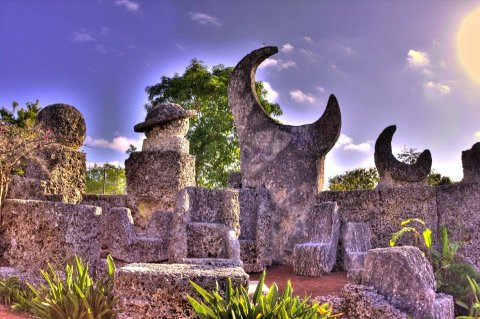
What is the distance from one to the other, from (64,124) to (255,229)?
385 centimetres

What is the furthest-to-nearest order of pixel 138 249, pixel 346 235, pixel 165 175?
Result: pixel 165 175
pixel 346 235
pixel 138 249

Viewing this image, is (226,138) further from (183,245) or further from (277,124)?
(183,245)

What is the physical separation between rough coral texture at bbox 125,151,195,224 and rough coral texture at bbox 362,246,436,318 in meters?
4.92

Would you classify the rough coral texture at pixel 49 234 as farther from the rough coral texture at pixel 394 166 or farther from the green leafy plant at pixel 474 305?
the rough coral texture at pixel 394 166

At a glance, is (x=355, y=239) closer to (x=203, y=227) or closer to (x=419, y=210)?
(x=419, y=210)

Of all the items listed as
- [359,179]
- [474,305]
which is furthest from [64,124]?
[359,179]

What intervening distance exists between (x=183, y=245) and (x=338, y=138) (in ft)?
14.3

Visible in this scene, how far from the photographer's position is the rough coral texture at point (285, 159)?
1039 centimetres

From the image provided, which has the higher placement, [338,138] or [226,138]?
[226,138]

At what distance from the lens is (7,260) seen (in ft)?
22.2

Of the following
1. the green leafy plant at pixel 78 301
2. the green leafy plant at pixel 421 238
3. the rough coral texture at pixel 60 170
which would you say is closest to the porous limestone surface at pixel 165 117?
the rough coral texture at pixel 60 170

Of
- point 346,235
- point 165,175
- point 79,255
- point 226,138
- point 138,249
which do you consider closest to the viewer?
point 79,255

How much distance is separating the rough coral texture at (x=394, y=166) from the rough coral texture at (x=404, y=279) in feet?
13.5

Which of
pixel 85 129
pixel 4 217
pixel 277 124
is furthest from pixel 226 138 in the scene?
pixel 4 217
